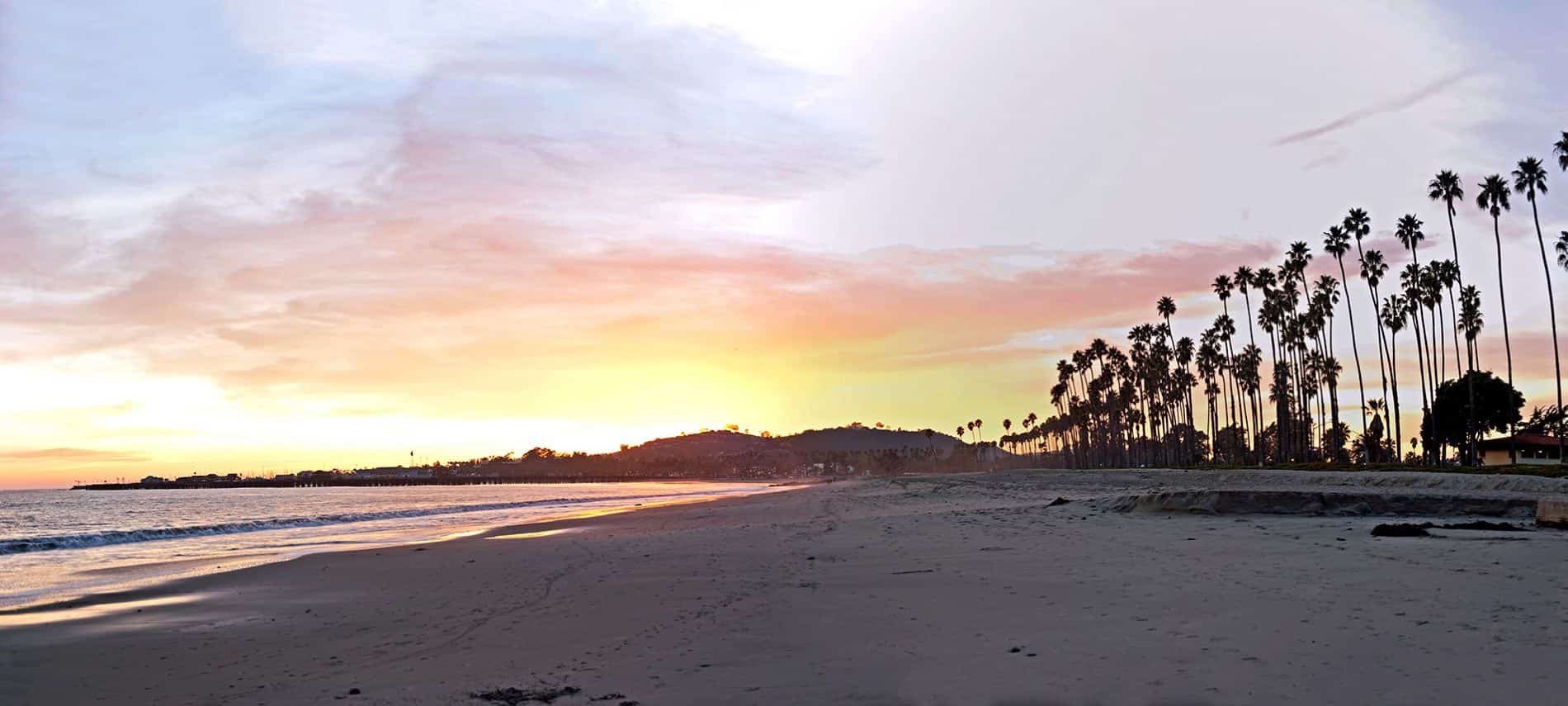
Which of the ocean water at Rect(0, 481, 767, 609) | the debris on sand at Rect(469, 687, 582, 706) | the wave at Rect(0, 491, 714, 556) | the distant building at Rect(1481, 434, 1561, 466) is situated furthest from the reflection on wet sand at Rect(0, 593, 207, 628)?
the distant building at Rect(1481, 434, 1561, 466)

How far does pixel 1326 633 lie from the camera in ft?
24.7

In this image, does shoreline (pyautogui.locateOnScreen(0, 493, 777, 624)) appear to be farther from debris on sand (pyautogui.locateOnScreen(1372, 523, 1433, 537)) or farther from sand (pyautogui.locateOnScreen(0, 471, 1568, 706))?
debris on sand (pyautogui.locateOnScreen(1372, 523, 1433, 537))

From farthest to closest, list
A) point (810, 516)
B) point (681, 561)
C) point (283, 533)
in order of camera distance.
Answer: point (283, 533) < point (810, 516) < point (681, 561)

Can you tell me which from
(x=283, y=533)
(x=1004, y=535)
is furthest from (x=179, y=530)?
(x=1004, y=535)

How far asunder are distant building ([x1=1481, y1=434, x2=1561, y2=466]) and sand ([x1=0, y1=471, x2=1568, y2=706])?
78761 mm

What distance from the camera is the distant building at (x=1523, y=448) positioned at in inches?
3063

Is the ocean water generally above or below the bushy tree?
below

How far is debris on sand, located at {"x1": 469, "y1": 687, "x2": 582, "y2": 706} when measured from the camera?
6.86m

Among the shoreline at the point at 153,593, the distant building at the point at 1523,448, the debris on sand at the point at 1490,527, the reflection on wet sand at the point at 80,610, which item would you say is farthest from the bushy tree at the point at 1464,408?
the reflection on wet sand at the point at 80,610

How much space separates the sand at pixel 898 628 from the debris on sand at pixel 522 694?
0.49 feet

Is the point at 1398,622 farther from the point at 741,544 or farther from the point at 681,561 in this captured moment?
the point at 741,544

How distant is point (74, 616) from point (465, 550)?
9785mm

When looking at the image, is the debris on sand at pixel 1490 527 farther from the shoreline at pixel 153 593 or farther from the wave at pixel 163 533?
the wave at pixel 163 533

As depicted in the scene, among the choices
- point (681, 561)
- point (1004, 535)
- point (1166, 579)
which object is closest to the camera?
point (1166, 579)
